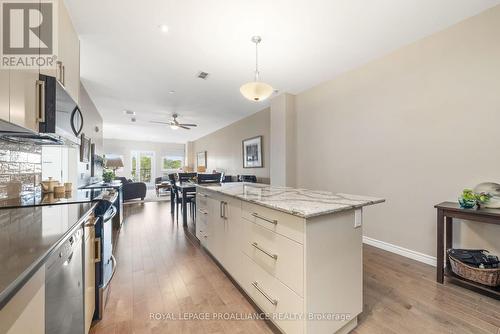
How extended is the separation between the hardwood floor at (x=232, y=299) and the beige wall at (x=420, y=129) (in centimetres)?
59

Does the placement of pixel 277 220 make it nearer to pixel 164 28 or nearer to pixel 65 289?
pixel 65 289

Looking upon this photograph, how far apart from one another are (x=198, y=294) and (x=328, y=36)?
305 centimetres

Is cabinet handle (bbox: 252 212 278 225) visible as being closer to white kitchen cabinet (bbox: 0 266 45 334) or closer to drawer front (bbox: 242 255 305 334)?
drawer front (bbox: 242 255 305 334)

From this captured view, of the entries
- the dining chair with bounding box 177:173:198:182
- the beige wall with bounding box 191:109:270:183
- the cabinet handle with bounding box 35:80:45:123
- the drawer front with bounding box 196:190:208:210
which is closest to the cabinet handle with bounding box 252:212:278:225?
the drawer front with bounding box 196:190:208:210

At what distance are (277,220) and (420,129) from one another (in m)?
2.27

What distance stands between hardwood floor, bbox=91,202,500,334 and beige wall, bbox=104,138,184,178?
29.0 ft

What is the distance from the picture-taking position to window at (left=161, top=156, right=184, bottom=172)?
1112 centimetres

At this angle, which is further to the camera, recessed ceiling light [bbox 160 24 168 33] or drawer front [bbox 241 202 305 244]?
recessed ceiling light [bbox 160 24 168 33]

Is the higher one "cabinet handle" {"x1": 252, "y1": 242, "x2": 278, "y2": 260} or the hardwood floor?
"cabinet handle" {"x1": 252, "y1": 242, "x2": 278, "y2": 260}

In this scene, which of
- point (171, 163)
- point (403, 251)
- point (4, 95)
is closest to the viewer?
point (4, 95)

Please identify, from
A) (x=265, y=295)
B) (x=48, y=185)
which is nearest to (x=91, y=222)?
(x=48, y=185)

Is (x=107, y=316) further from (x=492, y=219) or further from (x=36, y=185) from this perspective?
(x=492, y=219)

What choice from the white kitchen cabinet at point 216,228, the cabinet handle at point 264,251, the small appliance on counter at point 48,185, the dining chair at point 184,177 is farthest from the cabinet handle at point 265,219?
the dining chair at point 184,177

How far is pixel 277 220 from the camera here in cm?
136
